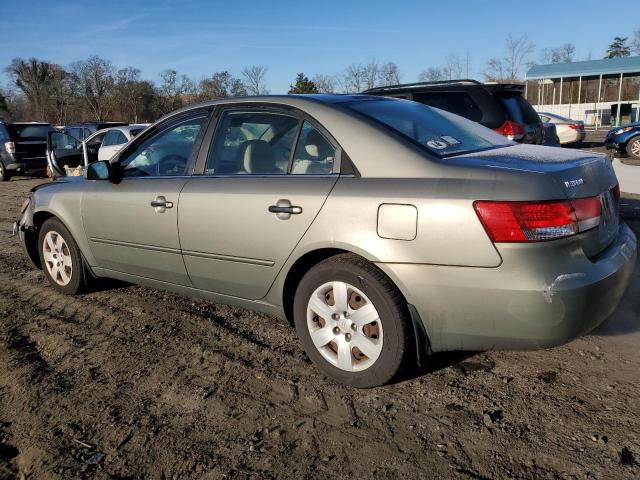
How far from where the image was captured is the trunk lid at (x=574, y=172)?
2621 millimetres

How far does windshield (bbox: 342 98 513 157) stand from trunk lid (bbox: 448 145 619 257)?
0.15 meters

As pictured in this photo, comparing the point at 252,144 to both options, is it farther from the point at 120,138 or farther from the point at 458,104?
the point at 120,138

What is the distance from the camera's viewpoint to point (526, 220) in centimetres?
250

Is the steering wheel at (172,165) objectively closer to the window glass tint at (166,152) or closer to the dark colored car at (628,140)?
the window glass tint at (166,152)

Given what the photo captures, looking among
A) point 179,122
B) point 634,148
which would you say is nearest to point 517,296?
point 179,122

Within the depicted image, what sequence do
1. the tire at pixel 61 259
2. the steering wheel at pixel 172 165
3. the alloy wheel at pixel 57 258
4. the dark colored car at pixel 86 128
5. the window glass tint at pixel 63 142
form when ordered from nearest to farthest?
1. the steering wheel at pixel 172 165
2. the tire at pixel 61 259
3. the alloy wheel at pixel 57 258
4. the window glass tint at pixel 63 142
5. the dark colored car at pixel 86 128

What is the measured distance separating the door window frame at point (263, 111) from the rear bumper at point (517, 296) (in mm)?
719

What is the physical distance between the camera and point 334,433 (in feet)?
8.66

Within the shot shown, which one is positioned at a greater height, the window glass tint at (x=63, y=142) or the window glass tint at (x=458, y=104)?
the window glass tint at (x=458, y=104)

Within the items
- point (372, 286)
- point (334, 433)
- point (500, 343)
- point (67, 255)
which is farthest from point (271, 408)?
point (67, 255)

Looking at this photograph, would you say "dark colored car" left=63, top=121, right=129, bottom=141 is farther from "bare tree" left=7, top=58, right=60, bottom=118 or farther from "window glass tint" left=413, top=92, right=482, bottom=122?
"bare tree" left=7, top=58, right=60, bottom=118

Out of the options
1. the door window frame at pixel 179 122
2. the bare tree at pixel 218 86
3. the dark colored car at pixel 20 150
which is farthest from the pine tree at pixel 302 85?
the door window frame at pixel 179 122

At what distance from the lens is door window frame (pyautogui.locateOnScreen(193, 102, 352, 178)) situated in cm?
311

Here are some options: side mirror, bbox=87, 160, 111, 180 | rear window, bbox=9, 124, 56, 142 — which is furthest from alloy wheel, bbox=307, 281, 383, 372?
rear window, bbox=9, 124, 56, 142
